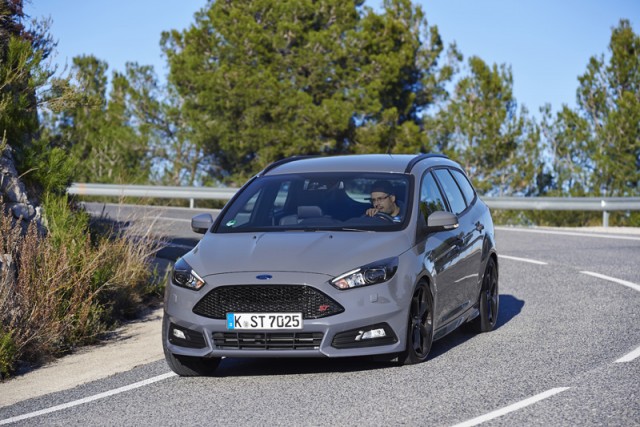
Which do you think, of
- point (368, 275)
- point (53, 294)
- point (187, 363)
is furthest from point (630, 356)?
point (53, 294)

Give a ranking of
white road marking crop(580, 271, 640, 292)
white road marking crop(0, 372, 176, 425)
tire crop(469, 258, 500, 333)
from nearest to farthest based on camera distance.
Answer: white road marking crop(0, 372, 176, 425) < tire crop(469, 258, 500, 333) < white road marking crop(580, 271, 640, 292)

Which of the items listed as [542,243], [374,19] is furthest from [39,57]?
[374,19]

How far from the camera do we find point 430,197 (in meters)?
9.66

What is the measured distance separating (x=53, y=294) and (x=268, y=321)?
3367 mm

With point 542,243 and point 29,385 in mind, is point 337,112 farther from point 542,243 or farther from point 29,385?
point 29,385

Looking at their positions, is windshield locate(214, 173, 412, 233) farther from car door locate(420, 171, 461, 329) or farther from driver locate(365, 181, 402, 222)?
car door locate(420, 171, 461, 329)

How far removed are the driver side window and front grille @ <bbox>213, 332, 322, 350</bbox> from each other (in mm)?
1817

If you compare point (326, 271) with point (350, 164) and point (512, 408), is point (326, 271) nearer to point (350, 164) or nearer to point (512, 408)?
point (512, 408)

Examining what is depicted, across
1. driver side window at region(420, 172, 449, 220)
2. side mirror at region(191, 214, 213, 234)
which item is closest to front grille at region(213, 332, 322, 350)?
side mirror at region(191, 214, 213, 234)

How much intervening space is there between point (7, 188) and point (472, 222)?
5518mm

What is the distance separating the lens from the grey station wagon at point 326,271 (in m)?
7.88

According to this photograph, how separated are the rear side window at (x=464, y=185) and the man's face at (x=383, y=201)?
180 cm

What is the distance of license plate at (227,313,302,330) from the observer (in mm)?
7843

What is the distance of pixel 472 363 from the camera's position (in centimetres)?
863
